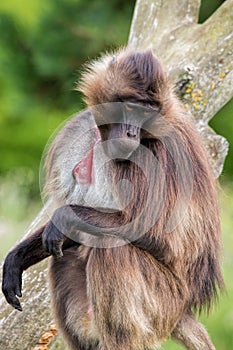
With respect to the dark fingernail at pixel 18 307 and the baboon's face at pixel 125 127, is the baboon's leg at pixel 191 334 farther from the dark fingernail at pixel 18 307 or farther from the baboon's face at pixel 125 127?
the baboon's face at pixel 125 127

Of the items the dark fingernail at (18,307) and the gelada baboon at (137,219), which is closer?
the gelada baboon at (137,219)

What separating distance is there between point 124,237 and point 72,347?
1009mm

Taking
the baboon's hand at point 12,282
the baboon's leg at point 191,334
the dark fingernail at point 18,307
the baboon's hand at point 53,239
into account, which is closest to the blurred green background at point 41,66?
the baboon's hand at point 12,282

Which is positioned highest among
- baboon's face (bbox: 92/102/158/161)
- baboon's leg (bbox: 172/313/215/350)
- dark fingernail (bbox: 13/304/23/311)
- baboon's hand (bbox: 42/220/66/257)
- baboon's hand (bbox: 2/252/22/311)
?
baboon's face (bbox: 92/102/158/161)

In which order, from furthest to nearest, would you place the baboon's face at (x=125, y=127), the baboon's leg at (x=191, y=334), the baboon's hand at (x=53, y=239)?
the baboon's leg at (x=191, y=334) → the baboon's hand at (x=53, y=239) → the baboon's face at (x=125, y=127)

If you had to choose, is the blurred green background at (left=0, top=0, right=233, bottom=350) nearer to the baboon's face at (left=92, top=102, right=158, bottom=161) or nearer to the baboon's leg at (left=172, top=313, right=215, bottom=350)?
the baboon's leg at (left=172, top=313, right=215, bottom=350)

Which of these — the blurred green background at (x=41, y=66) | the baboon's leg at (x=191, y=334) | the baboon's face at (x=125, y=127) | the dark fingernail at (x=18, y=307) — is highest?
the blurred green background at (x=41, y=66)

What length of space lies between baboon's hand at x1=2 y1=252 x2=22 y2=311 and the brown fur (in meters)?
0.26

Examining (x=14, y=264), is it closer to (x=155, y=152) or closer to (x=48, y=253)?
(x=48, y=253)

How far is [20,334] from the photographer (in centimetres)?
632

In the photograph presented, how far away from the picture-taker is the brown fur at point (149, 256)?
5.59 m

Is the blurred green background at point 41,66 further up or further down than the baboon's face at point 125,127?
further up

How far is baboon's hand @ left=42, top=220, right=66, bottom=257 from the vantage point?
18.8ft

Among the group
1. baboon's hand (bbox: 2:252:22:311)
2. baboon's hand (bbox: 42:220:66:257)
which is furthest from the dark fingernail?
baboon's hand (bbox: 42:220:66:257)
